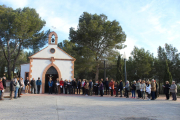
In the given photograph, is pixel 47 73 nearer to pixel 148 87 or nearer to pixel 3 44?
Answer: pixel 148 87

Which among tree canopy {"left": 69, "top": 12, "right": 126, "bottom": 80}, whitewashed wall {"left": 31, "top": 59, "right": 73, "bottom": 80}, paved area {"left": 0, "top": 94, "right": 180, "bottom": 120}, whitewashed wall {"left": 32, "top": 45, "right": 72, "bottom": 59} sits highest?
tree canopy {"left": 69, "top": 12, "right": 126, "bottom": 80}

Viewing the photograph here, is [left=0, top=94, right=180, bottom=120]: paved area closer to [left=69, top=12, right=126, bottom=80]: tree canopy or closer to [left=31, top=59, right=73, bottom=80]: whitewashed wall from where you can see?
[left=31, top=59, right=73, bottom=80]: whitewashed wall

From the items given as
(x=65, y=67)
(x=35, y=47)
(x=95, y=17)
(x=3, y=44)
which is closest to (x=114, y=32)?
(x=95, y=17)

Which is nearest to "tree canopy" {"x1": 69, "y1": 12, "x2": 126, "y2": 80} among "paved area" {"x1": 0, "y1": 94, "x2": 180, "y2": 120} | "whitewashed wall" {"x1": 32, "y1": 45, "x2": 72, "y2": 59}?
"whitewashed wall" {"x1": 32, "y1": 45, "x2": 72, "y2": 59}

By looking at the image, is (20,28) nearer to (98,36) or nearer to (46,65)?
(46,65)

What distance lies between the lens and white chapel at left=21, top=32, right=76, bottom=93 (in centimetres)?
1825

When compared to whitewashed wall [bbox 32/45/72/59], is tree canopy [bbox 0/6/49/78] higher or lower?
higher

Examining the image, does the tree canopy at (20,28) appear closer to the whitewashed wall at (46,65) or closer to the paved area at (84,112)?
the whitewashed wall at (46,65)

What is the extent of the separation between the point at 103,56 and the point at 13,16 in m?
15.5

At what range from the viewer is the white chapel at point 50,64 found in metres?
18.2

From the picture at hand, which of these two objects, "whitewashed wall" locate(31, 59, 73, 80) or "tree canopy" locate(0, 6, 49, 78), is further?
"tree canopy" locate(0, 6, 49, 78)

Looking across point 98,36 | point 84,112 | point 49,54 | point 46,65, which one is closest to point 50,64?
point 46,65

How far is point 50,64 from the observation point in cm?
1866

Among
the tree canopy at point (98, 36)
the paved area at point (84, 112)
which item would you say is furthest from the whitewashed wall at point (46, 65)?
the paved area at point (84, 112)
